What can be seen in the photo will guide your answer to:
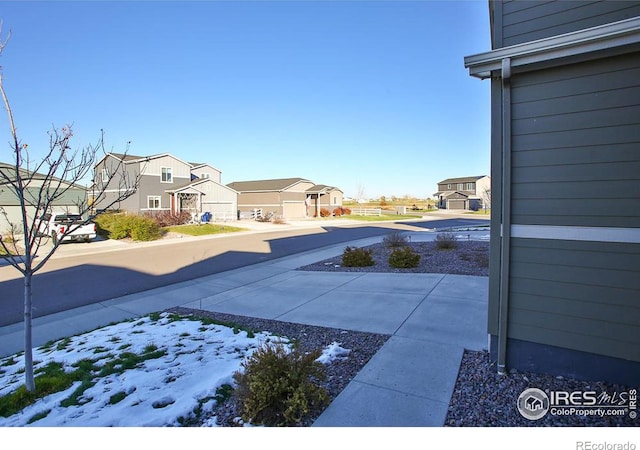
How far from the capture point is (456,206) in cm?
6019

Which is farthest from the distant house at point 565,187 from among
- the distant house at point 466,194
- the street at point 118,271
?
the distant house at point 466,194

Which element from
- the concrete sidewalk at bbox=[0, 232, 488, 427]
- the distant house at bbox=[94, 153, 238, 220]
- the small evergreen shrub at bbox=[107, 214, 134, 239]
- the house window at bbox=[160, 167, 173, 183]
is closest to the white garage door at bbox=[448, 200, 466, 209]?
the distant house at bbox=[94, 153, 238, 220]

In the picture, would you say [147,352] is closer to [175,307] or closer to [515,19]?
[175,307]

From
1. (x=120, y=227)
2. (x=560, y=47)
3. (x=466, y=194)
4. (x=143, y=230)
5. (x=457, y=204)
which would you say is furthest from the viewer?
(x=457, y=204)

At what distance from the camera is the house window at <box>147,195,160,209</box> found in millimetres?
29203

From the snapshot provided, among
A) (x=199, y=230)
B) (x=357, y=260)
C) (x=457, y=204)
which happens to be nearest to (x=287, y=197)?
(x=199, y=230)

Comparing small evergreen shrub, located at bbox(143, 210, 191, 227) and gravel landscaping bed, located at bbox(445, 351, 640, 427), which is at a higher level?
small evergreen shrub, located at bbox(143, 210, 191, 227)

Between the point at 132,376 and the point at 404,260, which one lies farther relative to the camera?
the point at 404,260

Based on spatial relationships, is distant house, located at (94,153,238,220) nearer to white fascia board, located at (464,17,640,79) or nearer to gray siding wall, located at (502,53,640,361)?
white fascia board, located at (464,17,640,79)

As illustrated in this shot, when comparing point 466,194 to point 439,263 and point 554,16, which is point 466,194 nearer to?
point 439,263

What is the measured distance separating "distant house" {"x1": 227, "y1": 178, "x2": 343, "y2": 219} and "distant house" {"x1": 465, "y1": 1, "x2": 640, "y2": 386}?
3536 centimetres

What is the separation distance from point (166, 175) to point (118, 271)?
22487 millimetres

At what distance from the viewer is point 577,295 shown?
3.14 metres

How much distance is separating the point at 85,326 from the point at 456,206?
61428 millimetres
